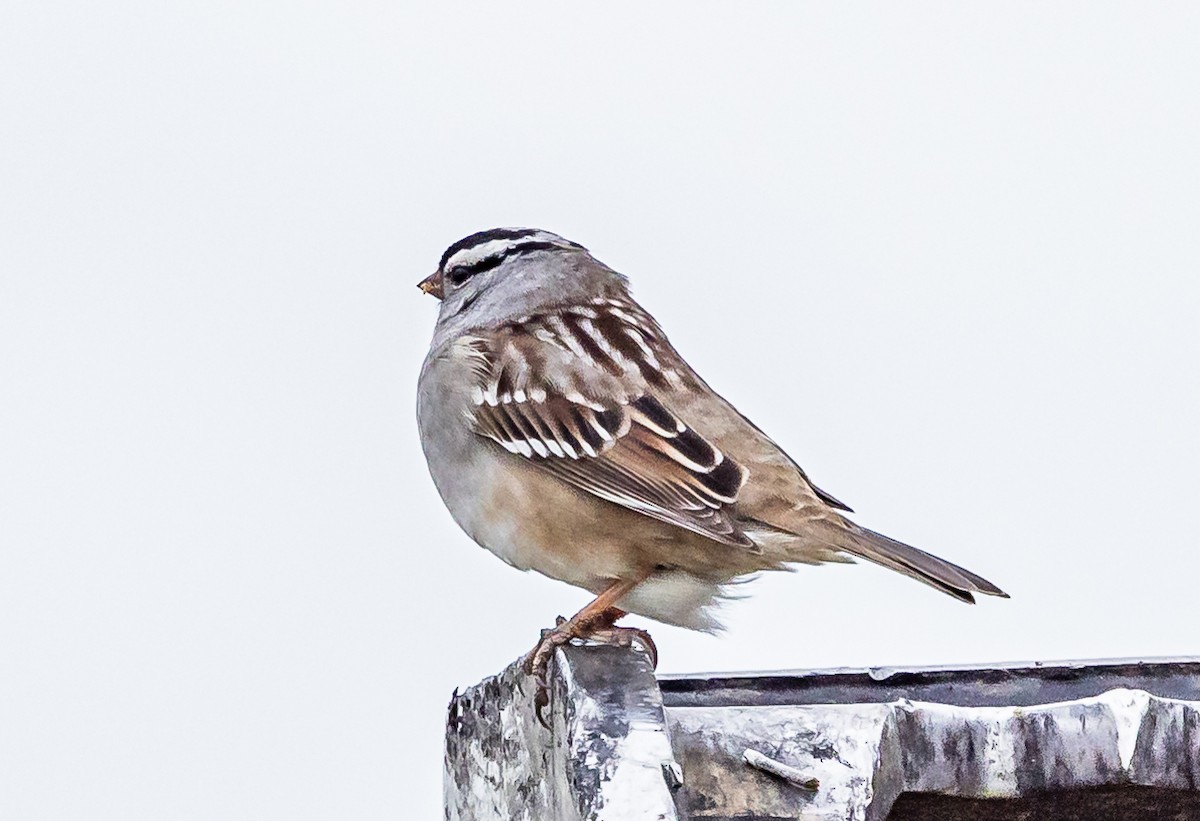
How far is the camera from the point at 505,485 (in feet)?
13.9

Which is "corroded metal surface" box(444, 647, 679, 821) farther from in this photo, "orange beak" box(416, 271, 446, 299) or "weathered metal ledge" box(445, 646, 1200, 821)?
"orange beak" box(416, 271, 446, 299)

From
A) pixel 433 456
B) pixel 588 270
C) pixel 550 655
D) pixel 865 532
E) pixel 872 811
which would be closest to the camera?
pixel 872 811

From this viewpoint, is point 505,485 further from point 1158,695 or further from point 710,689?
point 1158,695

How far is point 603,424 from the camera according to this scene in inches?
167

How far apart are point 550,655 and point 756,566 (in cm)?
139

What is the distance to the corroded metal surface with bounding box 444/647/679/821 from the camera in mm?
2178

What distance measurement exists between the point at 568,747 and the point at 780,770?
0.37 metres

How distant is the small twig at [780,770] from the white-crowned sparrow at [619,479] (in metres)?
1.18

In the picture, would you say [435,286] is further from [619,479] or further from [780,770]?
[780,770]

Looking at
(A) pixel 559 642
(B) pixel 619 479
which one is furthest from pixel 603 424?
(A) pixel 559 642

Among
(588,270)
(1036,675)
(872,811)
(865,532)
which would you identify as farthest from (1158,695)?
(588,270)

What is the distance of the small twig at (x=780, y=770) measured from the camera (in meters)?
2.51

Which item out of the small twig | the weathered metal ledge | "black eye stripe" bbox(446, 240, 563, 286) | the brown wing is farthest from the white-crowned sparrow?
the small twig

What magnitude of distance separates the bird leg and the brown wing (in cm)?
22
